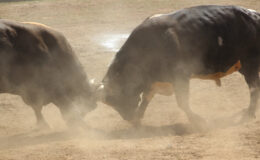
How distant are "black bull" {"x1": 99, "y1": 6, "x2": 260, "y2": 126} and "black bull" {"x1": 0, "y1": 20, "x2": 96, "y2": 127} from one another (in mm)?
647

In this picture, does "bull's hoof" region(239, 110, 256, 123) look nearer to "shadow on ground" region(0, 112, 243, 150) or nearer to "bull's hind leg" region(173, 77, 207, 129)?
"shadow on ground" region(0, 112, 243, 150)

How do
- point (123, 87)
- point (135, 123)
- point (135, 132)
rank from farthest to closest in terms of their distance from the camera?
point (135, 123) → point (123, 87) → point (135, 132)

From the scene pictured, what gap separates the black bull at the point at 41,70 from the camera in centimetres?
895

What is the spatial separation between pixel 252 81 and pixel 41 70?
3.80 m

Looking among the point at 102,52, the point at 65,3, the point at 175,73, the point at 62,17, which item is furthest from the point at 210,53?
the point at 65,3

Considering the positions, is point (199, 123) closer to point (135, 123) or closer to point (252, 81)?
point (135, 123)

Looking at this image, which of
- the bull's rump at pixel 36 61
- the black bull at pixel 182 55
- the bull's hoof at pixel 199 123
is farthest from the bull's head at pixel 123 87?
the bull's hoof at pixel 199 123

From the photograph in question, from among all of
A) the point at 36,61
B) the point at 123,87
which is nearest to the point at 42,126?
→ the point at 36,61

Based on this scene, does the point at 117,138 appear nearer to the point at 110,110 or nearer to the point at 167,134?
the point at 167,134

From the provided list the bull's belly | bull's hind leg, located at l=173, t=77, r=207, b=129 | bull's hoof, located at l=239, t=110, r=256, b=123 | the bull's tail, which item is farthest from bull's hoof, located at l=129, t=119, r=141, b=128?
bull's hoof, located at l=239, t=110, r=256, b=123

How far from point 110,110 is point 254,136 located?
3.40m

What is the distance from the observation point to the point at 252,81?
9398mm

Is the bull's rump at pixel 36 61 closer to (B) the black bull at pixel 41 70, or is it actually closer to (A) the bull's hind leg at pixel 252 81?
(B) the black bull at pixel 41 70

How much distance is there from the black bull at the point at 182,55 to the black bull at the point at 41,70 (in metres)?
0.65
